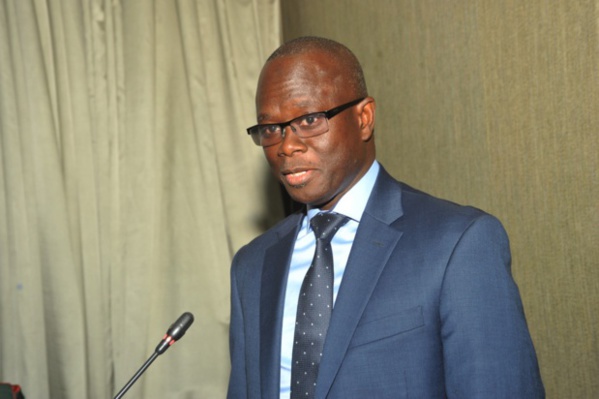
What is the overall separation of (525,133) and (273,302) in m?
0.85

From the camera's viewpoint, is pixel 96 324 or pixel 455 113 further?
pixel 96 324

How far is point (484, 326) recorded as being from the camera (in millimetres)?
1441

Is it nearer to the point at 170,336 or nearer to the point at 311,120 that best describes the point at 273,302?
the point at 170,336

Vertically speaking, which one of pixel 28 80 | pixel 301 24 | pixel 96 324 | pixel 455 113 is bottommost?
pixel 96 324

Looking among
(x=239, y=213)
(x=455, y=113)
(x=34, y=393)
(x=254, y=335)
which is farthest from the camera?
(x=239, y=213)

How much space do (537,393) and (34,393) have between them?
5.94 feet

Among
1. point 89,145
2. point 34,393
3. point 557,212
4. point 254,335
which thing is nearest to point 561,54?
point 557,212

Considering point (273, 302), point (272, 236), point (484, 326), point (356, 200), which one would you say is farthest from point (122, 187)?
point (484, 326)

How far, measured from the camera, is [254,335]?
5.98ft

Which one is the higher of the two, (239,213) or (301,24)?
(301,24)

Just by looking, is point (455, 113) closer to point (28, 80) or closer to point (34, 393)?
point (28, 80)

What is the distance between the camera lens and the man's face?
1.65 m

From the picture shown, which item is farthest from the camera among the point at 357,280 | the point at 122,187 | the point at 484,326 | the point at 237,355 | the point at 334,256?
the point at 122,187

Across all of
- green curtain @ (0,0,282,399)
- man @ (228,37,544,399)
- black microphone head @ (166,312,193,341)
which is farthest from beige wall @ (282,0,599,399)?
black microphone head @ (166,312,193,341)
